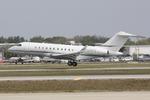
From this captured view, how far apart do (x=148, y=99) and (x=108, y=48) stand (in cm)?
5782

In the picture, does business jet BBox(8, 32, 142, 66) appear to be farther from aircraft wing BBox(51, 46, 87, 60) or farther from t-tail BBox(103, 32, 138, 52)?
t-tail BBox(103, 32, 138, 52)

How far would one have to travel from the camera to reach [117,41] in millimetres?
79562

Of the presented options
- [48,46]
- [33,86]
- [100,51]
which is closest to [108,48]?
[100,51]

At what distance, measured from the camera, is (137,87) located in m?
26.2

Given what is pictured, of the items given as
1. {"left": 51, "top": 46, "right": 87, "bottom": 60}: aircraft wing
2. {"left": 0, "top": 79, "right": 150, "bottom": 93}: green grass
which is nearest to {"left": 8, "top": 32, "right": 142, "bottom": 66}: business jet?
{"left": 51, "top": 46, "right": 87, "bottom": 60}: aircraft wing

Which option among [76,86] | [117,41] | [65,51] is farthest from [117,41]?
[76,86]

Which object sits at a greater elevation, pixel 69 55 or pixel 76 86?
pixel 69 55

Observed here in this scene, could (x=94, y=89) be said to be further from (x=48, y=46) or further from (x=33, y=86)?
(x=48, y=46)

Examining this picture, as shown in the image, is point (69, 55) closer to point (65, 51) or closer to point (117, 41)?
point (65, 51)

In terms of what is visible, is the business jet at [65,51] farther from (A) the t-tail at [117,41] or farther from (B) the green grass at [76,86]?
(B) the green grass at [76,86]

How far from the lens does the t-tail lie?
77.9m

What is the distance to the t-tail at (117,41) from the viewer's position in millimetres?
77938

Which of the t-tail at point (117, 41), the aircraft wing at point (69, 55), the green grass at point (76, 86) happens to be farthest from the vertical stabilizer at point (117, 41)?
the green grass at point (76, 86)

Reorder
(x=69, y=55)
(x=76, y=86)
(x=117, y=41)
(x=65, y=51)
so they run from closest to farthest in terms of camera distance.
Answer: (x=76, y=86), (x=69, y=55), (x=65, y=51), (x=117, y=41)
